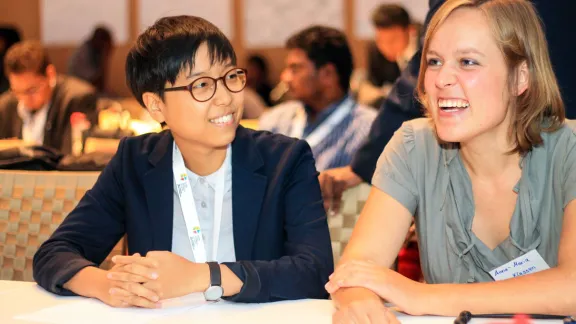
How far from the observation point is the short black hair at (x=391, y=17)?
6.95 metres

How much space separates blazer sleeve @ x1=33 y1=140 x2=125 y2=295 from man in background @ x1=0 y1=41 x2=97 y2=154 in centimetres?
349

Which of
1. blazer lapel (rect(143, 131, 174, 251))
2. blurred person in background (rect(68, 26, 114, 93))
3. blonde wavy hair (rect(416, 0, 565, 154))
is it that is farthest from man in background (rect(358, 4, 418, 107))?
blonde wavy hair (rect(416, 0, 565, 154))

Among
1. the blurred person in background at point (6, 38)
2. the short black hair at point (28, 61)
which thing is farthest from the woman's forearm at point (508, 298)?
the blurred person in background at point (6, 38)

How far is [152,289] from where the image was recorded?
1687 mm

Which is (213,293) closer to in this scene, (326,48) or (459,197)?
(459,197)

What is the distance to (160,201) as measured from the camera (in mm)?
2053

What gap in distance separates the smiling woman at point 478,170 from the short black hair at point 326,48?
98.0 inches

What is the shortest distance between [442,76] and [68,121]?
4250 mm

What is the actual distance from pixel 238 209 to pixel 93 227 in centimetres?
39

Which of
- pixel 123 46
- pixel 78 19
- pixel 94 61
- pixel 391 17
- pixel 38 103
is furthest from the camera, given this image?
pixel 78 19

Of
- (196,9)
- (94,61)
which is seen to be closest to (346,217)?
(94,61)

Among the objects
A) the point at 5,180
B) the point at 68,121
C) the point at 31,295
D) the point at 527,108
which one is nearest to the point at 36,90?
the point at 68,121

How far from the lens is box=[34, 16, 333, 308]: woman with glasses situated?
6.63ft

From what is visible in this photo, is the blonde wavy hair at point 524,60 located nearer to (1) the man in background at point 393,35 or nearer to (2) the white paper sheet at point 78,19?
(1) the man in background at point 393,35
